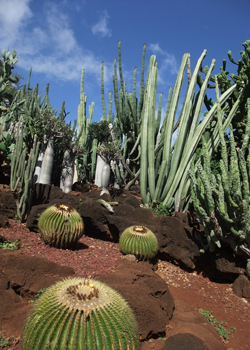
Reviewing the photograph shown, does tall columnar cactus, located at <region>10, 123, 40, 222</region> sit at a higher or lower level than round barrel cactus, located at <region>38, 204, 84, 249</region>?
higher

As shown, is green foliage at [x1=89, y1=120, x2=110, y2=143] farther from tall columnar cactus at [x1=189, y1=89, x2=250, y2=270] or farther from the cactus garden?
tall columnar cactus at [x1=189, y1=89, x2=250, y2=270]

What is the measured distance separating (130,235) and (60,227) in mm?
1510

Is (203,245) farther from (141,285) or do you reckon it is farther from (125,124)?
(125,124)

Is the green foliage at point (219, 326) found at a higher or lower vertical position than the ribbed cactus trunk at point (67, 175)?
lower

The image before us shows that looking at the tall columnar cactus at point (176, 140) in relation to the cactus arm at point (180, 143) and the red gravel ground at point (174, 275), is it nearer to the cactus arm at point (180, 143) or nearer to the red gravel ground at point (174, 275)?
the cactus arm at point (180, 143)

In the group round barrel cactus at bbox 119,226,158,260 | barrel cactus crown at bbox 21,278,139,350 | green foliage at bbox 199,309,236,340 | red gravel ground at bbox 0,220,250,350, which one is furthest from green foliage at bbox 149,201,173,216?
barrel cactus crown at bbox 21,278,139,350

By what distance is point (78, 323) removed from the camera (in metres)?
2.12

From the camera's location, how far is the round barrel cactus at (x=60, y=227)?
5461mm

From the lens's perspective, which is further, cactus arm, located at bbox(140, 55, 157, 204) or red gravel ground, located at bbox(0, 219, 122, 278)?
cactus arm, located at bbox(140, 55, 157, 204)

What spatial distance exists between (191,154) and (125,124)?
5.24 metres

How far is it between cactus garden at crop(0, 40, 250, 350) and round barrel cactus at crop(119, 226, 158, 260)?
22 millimetres

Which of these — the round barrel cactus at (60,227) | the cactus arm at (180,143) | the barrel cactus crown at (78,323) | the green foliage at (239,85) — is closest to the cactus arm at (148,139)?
the cactus arm at (180,143)

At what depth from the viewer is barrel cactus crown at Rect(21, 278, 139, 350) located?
6.88 ft

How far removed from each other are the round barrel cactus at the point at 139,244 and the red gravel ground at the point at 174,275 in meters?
0.33
